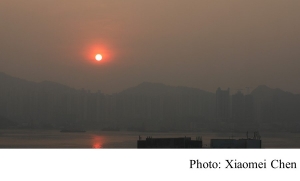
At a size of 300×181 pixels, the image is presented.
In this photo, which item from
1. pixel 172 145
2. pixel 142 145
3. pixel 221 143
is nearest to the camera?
pixel 221 143

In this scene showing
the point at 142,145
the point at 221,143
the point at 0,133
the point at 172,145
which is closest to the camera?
the point at 221,143
